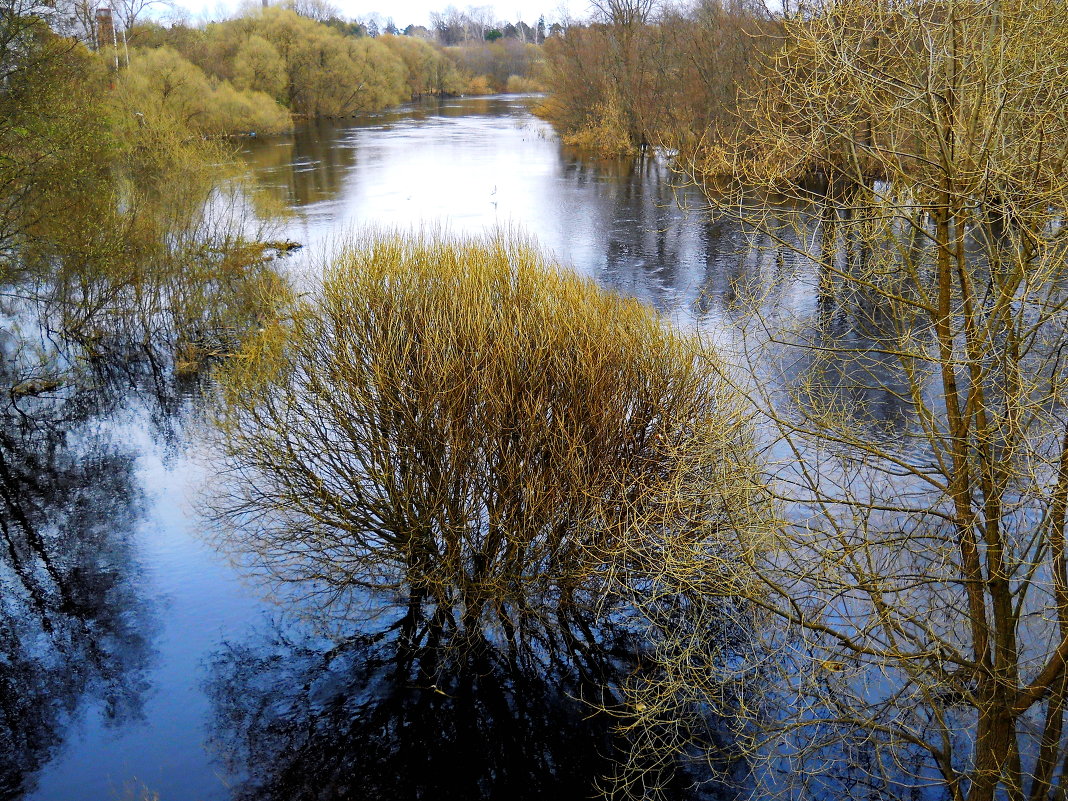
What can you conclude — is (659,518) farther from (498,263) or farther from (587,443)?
(498,263)

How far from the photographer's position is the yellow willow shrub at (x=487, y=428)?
10.9m

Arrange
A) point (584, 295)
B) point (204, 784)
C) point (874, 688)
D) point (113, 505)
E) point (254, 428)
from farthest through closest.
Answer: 1. point (113, 505)
2. point (254, 428)
3. point (584, 295)
4. point (874, 688)
5. point (204, 784)

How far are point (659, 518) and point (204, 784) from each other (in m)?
6.16

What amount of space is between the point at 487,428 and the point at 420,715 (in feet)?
12.6

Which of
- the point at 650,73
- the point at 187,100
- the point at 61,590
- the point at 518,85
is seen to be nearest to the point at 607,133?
the point at 650,73

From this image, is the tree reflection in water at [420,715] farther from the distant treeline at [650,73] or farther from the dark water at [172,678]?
the distant treeline at [650,73]

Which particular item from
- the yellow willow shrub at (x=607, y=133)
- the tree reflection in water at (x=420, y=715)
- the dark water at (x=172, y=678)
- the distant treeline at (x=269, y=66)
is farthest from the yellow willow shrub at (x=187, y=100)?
the yellow willow shrub at (x=607, y=133)

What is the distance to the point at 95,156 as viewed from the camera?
72.4 ft

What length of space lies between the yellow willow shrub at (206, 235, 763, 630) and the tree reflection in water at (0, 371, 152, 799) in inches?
122

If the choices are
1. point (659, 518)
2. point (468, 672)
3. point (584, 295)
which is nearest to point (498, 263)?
point (584, 295)

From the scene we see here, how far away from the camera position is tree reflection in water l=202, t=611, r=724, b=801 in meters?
10.3

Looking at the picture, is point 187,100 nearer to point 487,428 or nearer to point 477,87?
point 487,428

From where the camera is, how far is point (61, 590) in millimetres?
13766

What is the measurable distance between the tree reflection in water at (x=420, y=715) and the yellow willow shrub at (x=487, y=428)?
77 cm
